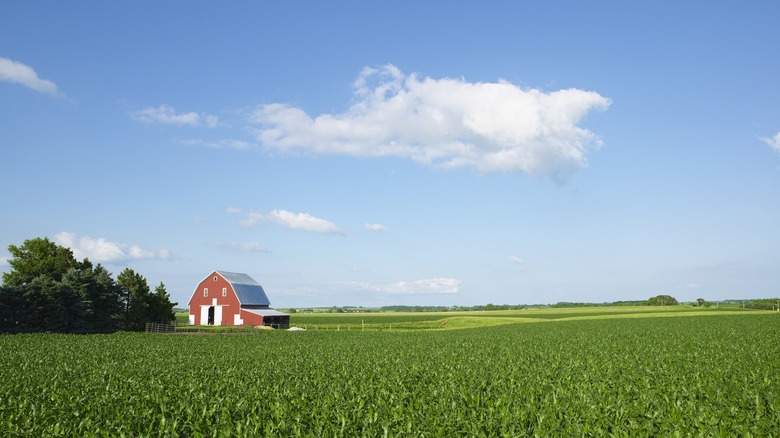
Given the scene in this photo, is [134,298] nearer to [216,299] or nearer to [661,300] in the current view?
[216,299]

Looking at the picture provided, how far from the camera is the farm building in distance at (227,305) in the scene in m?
75.2

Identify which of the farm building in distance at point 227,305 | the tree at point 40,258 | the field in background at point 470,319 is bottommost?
the field in background at point 470,319

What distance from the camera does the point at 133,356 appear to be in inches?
1141

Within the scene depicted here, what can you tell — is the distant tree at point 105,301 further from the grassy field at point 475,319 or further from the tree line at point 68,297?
the grassy field at point 475,319

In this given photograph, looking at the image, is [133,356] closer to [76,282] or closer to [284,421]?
[284,421]

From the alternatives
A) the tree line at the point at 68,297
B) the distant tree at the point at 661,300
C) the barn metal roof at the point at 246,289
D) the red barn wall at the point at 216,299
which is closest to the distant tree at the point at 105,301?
the tree line at the point at 68,297

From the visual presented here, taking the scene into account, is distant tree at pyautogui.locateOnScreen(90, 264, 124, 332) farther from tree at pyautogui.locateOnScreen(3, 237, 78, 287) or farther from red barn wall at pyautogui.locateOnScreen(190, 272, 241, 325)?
red barn wall at pyautogui.locateOnScreen(190, 272, 241, 325)

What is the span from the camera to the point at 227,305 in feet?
250

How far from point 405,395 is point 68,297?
55.5 m

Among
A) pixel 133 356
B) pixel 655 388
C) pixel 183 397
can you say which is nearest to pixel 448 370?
pixel 655 388

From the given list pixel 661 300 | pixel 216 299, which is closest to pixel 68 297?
pixel 216 299

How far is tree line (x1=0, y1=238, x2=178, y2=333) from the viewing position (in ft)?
178

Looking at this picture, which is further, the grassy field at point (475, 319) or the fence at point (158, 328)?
the grassy field at point (475, 319)

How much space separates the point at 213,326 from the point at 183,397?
63.1 metres
